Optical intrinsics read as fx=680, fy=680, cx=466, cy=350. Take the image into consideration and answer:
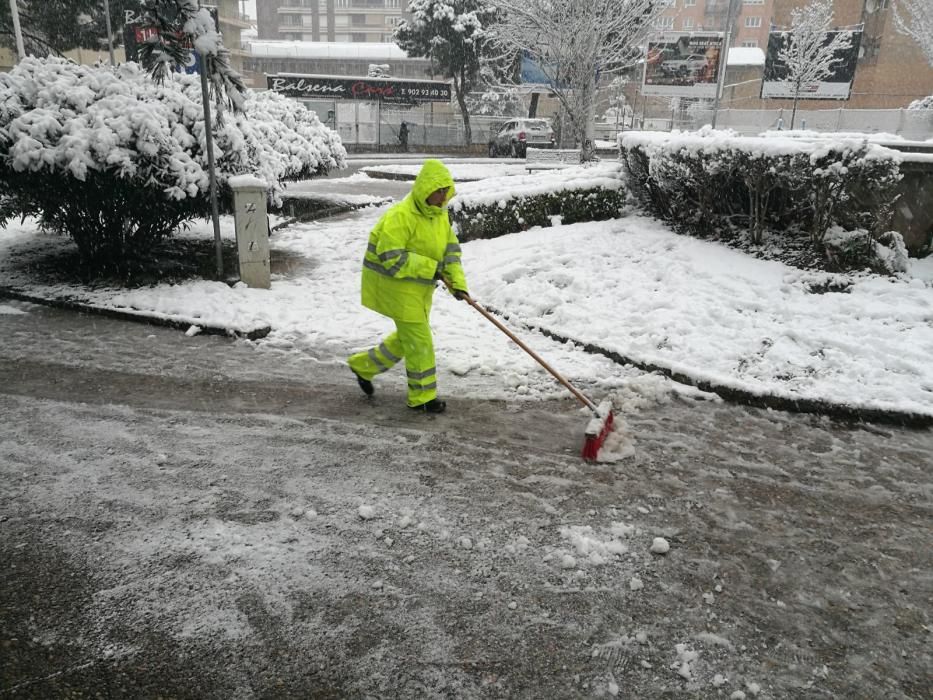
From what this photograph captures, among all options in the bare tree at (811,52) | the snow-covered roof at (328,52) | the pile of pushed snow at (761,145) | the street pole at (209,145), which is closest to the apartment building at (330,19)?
the snow-covered roof at (328,52)

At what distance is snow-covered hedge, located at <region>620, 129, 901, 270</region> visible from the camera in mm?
5645

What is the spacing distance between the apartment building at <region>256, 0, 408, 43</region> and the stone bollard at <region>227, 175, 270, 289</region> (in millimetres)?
75949

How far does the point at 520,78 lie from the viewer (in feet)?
109

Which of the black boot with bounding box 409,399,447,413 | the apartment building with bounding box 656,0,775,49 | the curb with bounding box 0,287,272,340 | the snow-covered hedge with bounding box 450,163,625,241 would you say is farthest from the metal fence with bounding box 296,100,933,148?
the apartment building with bounding box 656,0,775,49

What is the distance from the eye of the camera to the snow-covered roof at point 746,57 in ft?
180

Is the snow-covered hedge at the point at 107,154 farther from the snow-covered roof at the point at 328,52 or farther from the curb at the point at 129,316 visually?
the snow-covered roof at the point at 328,52

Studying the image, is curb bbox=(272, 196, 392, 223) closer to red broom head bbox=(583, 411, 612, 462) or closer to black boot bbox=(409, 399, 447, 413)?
black boot bbox=(409, 399, 447, 413)

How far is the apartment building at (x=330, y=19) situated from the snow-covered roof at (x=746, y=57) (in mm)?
37360

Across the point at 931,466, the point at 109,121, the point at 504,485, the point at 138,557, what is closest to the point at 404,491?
the point at 504,485

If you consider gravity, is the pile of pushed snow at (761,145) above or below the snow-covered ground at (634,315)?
above

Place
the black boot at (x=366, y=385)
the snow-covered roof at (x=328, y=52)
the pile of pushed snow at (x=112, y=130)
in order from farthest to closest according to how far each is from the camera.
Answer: the snow-covered roof at (x=328, y=52)
the pile of pushed snow at (x=112, y=130)
the black boot at (x=366, y=385)

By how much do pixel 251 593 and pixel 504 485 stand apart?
141cm

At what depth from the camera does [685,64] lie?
2938cm

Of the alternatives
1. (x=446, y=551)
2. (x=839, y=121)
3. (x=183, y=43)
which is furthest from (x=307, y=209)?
(x=839, y=121)
